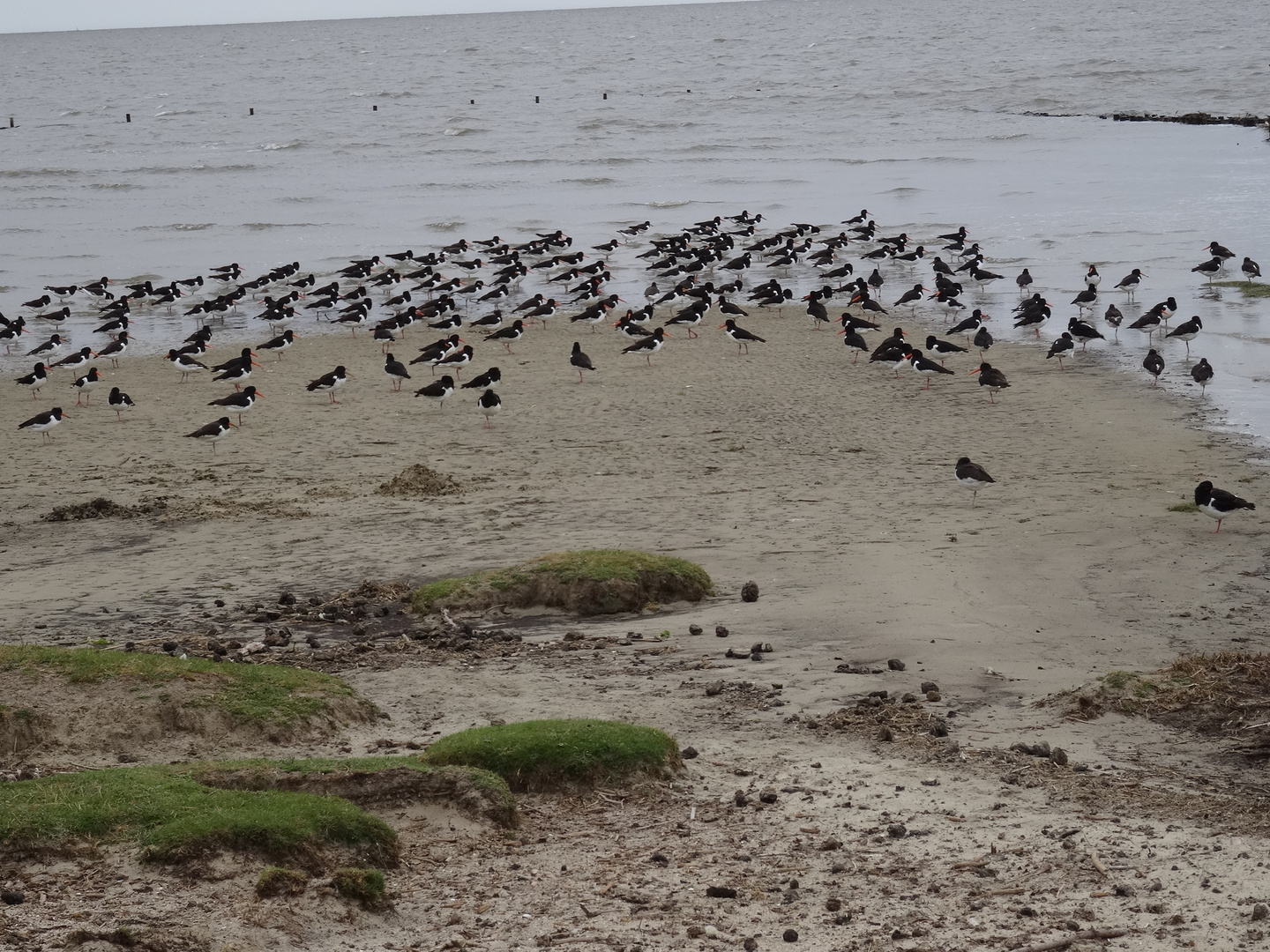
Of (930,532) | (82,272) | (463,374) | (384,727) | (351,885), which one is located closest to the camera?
(351,885)

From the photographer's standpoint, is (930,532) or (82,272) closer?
(930,532)

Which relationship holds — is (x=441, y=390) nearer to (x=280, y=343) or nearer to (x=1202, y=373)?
(x=280, y=343)

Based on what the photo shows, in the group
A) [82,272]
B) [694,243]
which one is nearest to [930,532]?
[694,243]

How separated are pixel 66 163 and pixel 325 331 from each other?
51535mm

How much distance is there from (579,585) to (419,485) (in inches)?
211

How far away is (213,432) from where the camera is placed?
19875 millimetres

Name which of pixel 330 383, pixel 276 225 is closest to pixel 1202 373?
pixel 330 383

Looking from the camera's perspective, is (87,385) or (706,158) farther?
(706,158)

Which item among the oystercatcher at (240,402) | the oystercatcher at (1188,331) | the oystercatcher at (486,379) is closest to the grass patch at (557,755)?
the oystercatcher at (240,402)

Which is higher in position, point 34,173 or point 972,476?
point 34,173

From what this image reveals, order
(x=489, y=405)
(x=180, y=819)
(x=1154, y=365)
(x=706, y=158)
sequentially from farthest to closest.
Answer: (x=706, y=158), (x=1154, y=365), (x=489, y=405), (x=180, y=819)

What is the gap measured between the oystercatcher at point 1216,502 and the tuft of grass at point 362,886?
34.3 ft

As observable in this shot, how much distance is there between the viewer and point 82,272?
39.7m

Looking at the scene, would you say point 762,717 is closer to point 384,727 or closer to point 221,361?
point 384,727
